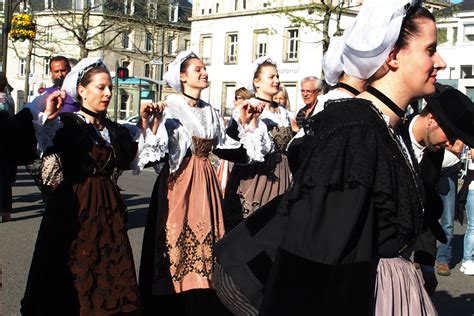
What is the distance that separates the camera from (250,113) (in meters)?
6.83

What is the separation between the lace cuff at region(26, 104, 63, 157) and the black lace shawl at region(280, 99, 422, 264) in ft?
9.46

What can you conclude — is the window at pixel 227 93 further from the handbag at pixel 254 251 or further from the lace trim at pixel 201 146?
the handbag at pixel 254 251

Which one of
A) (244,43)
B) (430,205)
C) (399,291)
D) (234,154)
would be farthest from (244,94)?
(244,43)

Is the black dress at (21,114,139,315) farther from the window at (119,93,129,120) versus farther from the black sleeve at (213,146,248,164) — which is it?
the window at (119,93,129,120)

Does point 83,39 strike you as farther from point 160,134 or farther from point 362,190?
point 362,190

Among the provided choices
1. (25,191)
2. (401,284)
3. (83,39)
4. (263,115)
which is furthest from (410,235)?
(83,39)

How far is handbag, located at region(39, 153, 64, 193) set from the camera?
17.3 feet

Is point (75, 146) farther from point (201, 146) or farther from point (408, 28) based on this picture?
point (408, 28)

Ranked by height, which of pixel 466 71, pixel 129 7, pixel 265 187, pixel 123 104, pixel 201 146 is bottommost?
pixel 123 104

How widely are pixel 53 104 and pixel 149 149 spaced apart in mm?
830

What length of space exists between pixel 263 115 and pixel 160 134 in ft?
6.13

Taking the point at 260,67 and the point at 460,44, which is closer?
the point at 260,67

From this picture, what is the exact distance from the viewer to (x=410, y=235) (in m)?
2.63

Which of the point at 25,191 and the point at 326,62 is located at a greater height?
the point at 326,62
